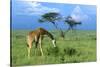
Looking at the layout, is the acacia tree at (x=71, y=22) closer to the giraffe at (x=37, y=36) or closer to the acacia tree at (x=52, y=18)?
the acacia tree at (x=52, y=18)

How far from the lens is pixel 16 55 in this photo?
1.78 meters

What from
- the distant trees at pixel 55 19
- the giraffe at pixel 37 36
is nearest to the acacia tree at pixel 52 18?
the distant trees at pixel 55 19

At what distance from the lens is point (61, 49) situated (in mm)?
1916

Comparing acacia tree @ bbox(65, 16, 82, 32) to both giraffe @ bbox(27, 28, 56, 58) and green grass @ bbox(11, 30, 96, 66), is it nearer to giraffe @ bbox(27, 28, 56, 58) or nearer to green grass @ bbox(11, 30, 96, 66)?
green grass @ bbox(11, 30, 96, 66)

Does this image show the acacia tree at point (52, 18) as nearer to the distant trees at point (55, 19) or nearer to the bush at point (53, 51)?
the distant trees at point (55, 19)

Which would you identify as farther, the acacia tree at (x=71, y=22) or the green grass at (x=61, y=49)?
the acacia tree at (x=71, y=22)

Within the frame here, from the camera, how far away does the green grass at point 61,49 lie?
179cm

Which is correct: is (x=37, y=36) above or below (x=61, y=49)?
above

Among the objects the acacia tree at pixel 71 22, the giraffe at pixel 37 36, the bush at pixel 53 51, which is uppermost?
the acacia tree at pixel 71 22

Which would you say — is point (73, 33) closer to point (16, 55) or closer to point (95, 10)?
point (95, 10)

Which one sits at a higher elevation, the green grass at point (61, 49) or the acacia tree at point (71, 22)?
the acacia tree at point (71, 22)

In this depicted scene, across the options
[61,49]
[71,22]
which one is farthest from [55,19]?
[61,49]

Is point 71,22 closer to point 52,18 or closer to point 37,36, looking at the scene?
point 52,18

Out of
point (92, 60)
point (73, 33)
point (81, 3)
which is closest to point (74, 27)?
point (73, 33)
